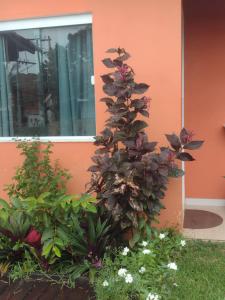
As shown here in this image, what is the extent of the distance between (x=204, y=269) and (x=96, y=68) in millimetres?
2303

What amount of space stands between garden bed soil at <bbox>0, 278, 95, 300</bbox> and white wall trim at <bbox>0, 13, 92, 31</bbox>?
106 inches

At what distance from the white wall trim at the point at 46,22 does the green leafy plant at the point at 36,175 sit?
1.33 m

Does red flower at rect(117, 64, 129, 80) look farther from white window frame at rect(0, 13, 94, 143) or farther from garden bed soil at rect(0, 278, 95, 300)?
garden bed soil at rect(0, 278, 95, 300)

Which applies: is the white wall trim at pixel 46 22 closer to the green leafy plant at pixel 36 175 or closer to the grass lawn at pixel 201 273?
the green leafy plant at pixel 36 175

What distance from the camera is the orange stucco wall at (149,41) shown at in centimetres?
362

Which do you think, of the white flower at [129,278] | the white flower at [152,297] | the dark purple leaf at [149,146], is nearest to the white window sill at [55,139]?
the dark purple leaf at [149,146]

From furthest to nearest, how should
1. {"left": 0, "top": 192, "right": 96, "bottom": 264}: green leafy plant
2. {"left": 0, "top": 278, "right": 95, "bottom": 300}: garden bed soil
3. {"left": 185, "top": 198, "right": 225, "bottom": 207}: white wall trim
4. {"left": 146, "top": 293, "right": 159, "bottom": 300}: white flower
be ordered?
1. {"left": 185, "top": 198, "right": 225, "bottom": 207}: white wall trim
2. {"left": 0, "top": 192, "right": 96, "bottom": 264}: green leafy plant
3. {"left": 0, "top": 278, "right": 95, "bottom": 300}: garden bed soil
4. {"left": 146, "top": 293, "right": 159, "bottom": 300}: white flower

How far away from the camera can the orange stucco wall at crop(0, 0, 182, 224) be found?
362cm

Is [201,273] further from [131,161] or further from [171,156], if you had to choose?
[131,161]

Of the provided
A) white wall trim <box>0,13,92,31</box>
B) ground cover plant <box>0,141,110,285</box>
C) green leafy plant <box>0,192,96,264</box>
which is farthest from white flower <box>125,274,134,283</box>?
white wall trim <box>0,13,92,31</box>

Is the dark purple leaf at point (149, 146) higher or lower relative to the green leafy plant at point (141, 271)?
higher

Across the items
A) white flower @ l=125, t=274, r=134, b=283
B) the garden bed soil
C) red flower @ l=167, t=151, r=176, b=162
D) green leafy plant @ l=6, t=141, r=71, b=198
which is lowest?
the garden bed soil

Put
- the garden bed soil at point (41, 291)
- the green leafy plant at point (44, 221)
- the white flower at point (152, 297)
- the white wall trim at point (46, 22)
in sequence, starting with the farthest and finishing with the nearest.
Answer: the white wall trim at point (46, 22) → the green leafy plant at point (44, 221) → the garden bed soil at point (41, 291) → the white flower at point (152, 297)

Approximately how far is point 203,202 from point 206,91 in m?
1.54
